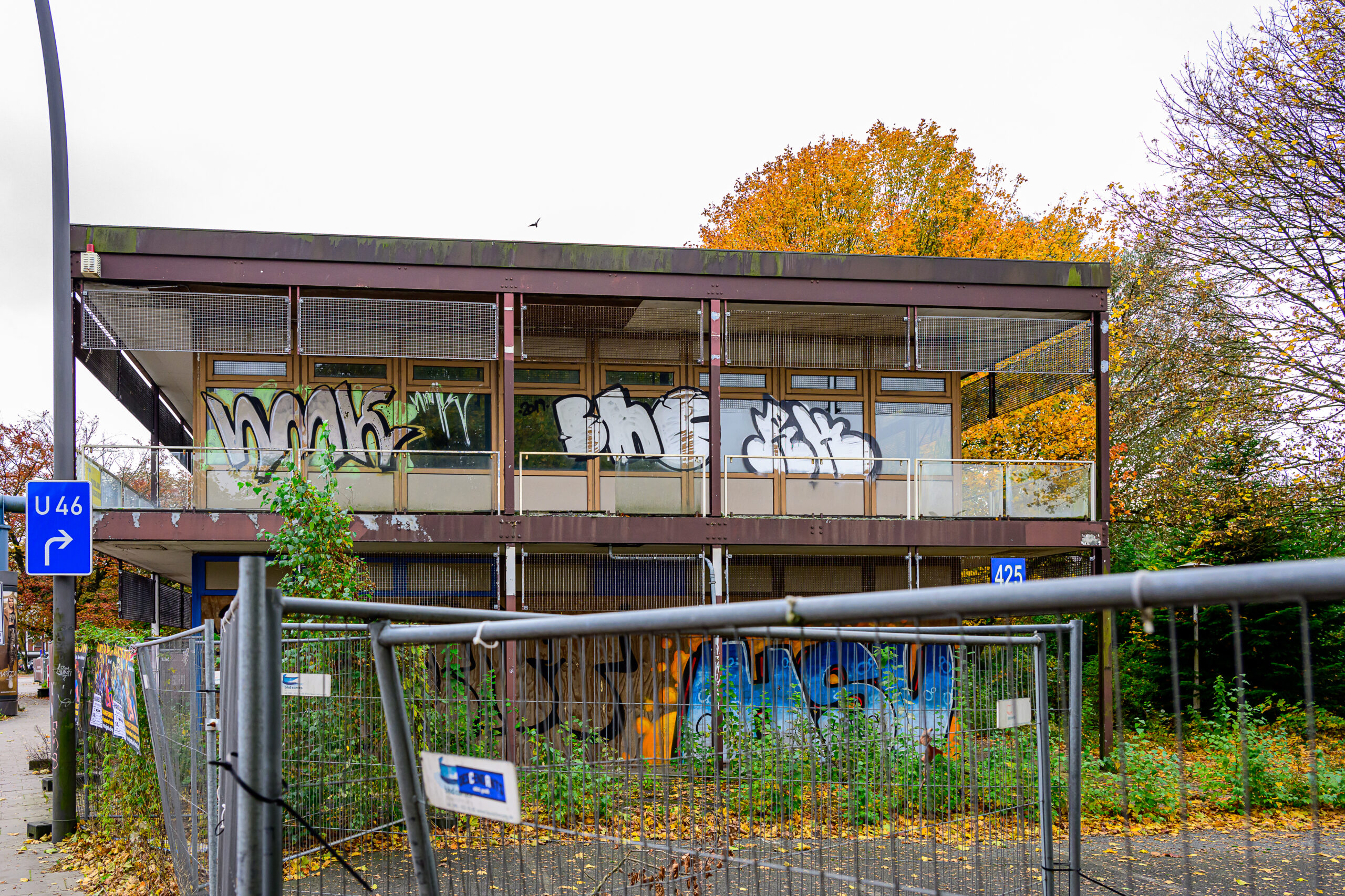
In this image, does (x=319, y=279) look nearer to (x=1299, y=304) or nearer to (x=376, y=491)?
(x=376, y=491)

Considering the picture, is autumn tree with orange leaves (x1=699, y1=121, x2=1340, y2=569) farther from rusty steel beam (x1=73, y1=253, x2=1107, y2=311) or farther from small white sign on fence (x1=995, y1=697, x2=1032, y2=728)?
small white sign on fence (x1=995, y1=697, x2=1032, y2=728)

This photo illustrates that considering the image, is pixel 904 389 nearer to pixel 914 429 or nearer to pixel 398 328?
pixel 914 429

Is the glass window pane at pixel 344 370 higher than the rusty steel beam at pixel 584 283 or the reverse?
the reverse

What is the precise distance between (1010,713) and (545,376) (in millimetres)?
12376

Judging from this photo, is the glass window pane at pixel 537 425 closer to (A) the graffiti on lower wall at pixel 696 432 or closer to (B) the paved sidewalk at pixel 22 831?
(A) the graffiti on lower wall at pixel 696 432

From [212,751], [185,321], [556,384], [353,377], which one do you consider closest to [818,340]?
[556,384]

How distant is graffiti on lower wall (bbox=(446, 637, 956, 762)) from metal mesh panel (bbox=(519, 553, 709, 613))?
1063cm

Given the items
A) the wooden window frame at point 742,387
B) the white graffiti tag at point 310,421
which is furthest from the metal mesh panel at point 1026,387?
the white graffiti tag at point 310,421

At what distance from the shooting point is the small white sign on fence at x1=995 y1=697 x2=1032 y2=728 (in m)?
Answer: 5.06

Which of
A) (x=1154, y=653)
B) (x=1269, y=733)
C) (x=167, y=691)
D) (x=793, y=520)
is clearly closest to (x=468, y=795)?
(x=167, y=691)

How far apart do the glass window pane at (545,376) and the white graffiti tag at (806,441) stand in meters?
3.09

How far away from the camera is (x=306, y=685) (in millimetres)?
5824

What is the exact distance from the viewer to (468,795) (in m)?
2.89

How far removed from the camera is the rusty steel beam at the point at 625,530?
44.8 feet
